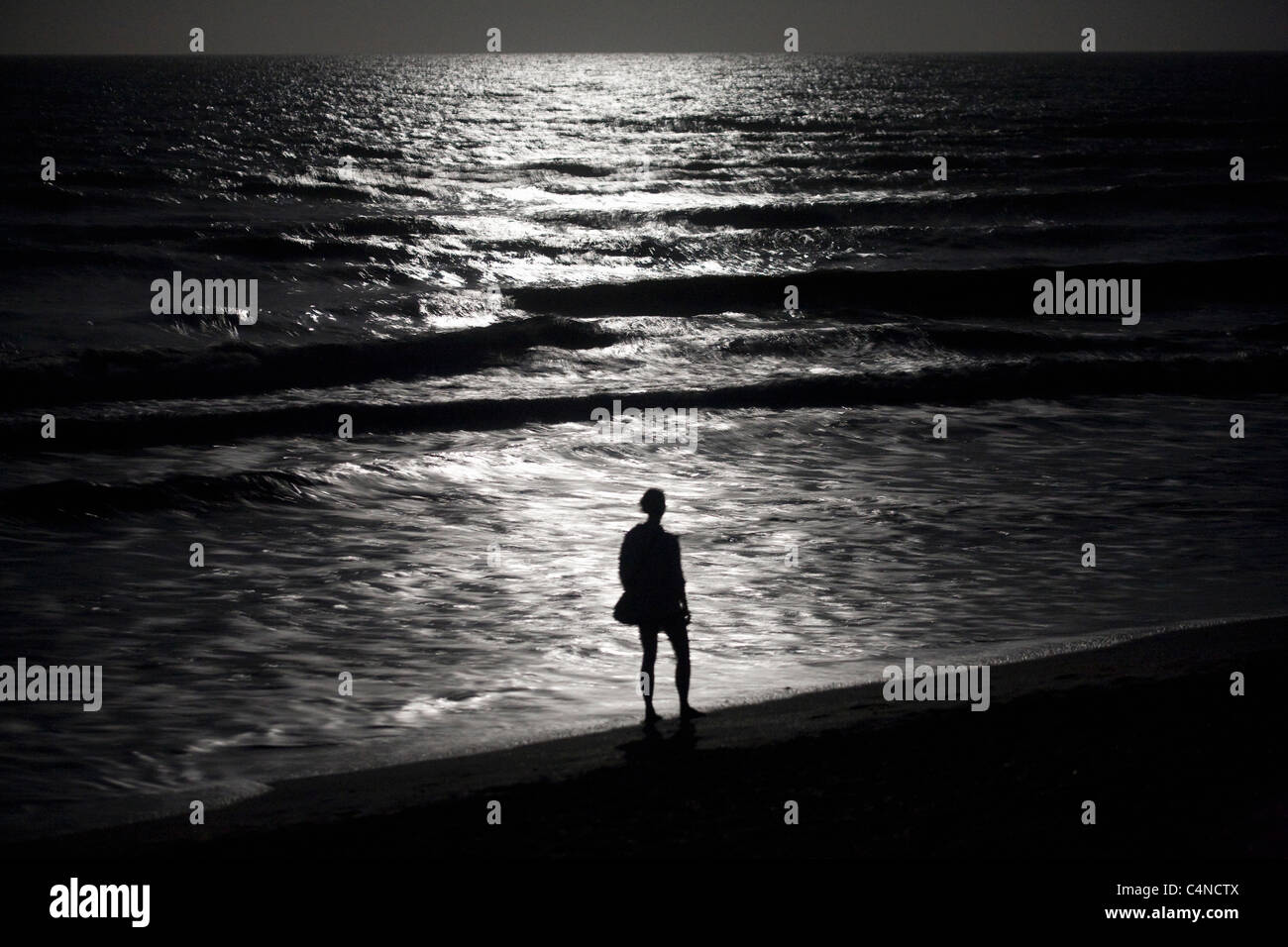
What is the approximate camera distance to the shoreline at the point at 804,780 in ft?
18.4

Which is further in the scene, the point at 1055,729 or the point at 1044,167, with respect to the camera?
the point at 1044,167

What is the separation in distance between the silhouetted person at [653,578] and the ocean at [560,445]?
68 centimetres

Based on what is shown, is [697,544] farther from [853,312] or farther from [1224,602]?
[853,312]

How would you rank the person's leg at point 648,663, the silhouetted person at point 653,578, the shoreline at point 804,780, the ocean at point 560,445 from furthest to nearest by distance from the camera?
the ocean at point 560,445 → the person's leg at point 648,663 → the silhouetted person at point 653,578 → the shoreline at point 804,780

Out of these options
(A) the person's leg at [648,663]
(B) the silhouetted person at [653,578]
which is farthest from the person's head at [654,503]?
(A) the person's leg at [648,663]

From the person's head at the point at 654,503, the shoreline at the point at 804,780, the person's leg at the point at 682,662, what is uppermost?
the person's head at the point at 654,503

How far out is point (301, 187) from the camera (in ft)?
144

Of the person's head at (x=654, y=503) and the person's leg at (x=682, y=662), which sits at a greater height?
the person's head at (x=654, y=503)

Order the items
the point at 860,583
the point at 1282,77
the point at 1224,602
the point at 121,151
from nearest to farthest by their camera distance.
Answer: the point at 1224,602 → the point at 860,583 → the point at 121,151 → the point at 1282,77

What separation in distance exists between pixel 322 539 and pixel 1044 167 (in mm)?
47637

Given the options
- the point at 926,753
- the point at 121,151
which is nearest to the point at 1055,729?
the point at 926,753

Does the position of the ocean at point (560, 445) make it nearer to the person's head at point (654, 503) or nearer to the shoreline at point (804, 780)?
the shoreline at point (804, 780)

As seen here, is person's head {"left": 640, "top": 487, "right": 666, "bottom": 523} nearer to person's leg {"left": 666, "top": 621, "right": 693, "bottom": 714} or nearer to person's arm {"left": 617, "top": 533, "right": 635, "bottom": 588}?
person's arm {"left": 617, "top": 533, "right": 635, "bottom": 588}

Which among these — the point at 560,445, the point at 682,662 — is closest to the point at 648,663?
the point at 682,662
